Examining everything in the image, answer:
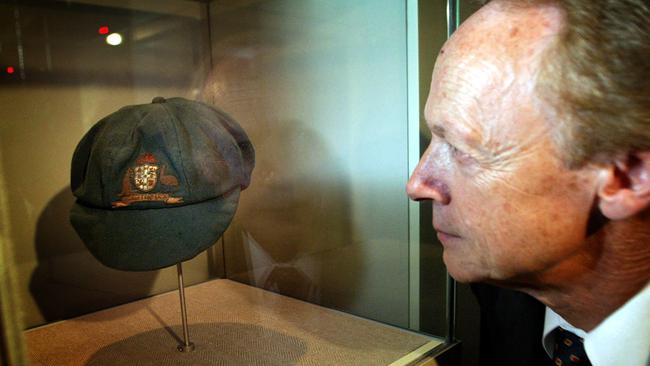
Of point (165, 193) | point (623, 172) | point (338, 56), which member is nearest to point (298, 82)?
point (338, 56)

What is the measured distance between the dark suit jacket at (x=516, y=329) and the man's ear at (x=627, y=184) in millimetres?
347

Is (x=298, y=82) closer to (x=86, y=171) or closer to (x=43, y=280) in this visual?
(x=86, y=171)

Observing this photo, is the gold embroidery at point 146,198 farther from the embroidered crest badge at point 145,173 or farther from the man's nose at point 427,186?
the man's nose at point 427,186

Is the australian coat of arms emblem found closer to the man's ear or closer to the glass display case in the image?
the glass display case

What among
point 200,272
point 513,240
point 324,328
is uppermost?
point 513,240

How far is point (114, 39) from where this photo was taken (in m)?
0.71

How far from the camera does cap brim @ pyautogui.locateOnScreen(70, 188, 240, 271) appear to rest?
0.73m

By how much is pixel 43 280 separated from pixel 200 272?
313 millimetres

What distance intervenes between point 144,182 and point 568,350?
0.73 meters

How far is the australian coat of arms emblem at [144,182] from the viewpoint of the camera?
2.46 ft

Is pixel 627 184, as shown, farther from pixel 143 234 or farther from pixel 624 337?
pixel 143 234

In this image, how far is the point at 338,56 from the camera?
43.9 inches

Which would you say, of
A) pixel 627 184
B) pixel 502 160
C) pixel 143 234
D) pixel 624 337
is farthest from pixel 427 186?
pixel 143 234

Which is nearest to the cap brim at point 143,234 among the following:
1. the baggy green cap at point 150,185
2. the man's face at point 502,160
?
the baggy green cap at point 150,185
